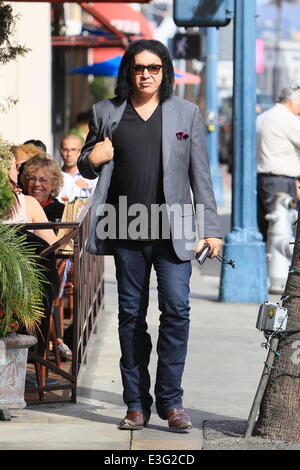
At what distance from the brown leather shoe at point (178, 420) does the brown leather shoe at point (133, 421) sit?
134mm

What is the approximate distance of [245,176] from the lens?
10750 millimetres

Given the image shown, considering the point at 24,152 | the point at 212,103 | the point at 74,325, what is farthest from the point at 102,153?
the point at 212,103

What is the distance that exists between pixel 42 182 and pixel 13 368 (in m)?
2.44

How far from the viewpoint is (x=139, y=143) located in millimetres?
6242

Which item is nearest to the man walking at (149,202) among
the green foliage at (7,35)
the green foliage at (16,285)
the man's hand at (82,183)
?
the green foliage at (16,285)

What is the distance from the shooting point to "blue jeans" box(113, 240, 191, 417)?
20.5 ft

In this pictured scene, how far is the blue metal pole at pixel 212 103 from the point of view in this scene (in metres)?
22.0

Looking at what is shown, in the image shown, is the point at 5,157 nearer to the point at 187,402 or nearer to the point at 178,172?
the point at 178,172

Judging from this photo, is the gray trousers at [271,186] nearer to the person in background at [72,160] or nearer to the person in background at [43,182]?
the person in background at [72,160]

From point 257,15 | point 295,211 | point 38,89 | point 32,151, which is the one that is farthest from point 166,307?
point 38,89

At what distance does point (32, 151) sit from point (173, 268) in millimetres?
3654

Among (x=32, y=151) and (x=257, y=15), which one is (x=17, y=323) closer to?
(x=32, y=151)

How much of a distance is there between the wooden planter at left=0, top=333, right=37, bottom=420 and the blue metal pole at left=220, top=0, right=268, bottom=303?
4.38 metres

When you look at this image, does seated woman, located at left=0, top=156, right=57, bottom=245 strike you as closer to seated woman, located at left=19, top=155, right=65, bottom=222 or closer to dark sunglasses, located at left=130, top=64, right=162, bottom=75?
seated woman, located at left=19, top=155, right=65, bottom=222
